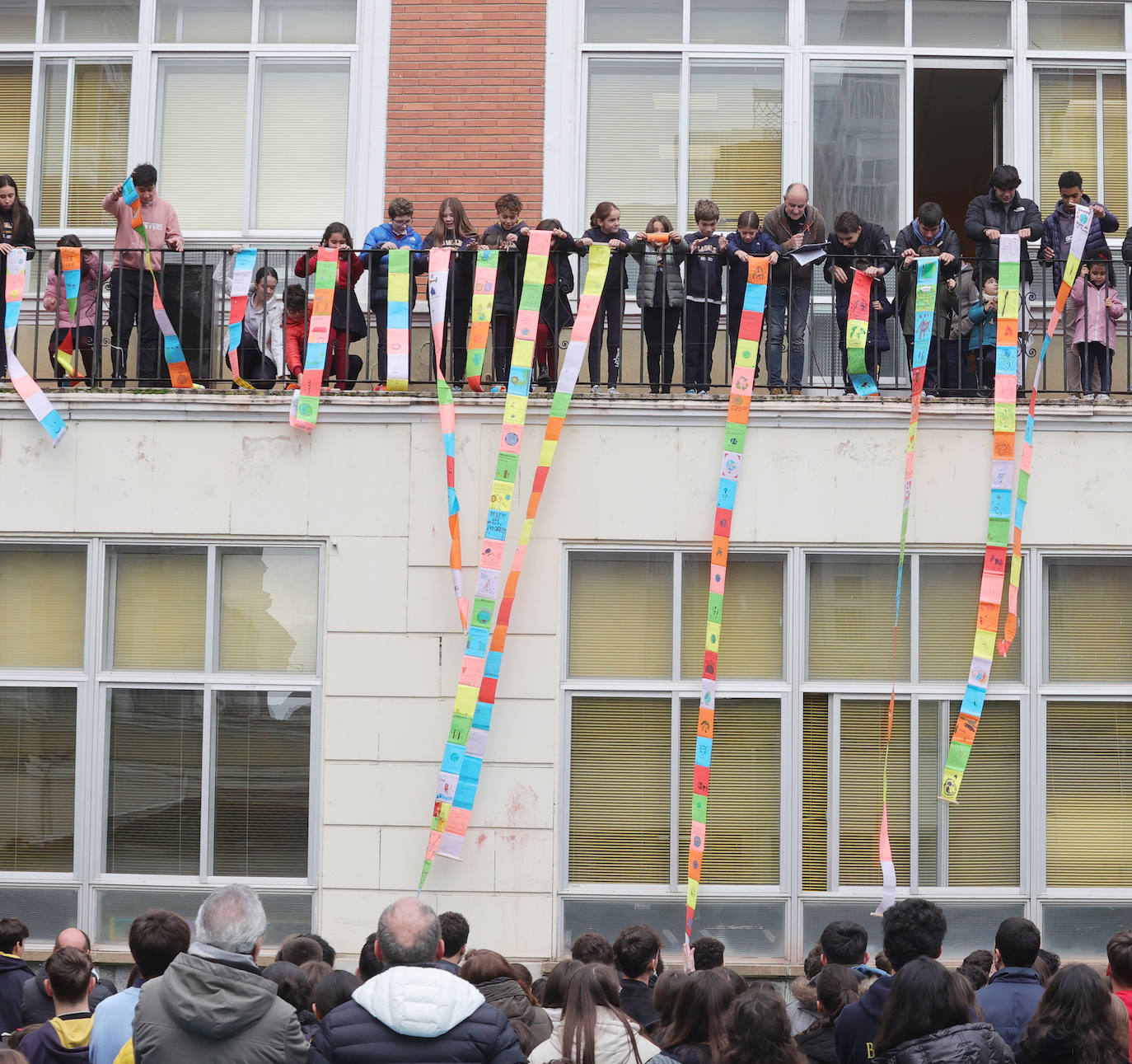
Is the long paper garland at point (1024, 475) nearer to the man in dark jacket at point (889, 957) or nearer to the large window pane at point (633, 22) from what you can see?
the large window pane at point (633, 22)

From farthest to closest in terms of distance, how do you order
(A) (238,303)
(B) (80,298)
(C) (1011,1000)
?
(B) (80,298)
(A) (238,303)
(C) (1011,1000)

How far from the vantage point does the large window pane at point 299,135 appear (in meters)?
11.3

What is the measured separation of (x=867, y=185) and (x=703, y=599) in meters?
3.73

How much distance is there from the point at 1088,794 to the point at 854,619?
6.28 ft

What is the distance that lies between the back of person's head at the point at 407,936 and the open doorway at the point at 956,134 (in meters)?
9.18

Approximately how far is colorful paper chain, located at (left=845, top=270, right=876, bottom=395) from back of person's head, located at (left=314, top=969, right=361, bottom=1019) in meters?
5.74

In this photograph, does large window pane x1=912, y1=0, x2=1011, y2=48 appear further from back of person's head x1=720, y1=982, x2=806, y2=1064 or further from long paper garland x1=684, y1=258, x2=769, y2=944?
back of person's head x1=720, y1=982, x2=806, y2=1064

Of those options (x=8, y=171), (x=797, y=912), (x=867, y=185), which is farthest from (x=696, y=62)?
(x=797, y=912)

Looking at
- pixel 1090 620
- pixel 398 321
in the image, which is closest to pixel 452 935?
pixel 398 321

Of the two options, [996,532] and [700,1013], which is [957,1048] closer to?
[700,1013]

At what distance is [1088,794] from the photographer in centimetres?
969

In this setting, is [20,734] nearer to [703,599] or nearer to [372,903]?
[372,903]

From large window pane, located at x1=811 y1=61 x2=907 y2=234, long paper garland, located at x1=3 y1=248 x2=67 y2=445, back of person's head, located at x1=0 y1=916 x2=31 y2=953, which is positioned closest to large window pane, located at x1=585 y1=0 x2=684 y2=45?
large window pane, located at x1=811 y1=61 x2=907 y2=234

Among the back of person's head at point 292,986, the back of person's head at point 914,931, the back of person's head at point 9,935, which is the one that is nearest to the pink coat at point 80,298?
the back of person's head at point 9,935
